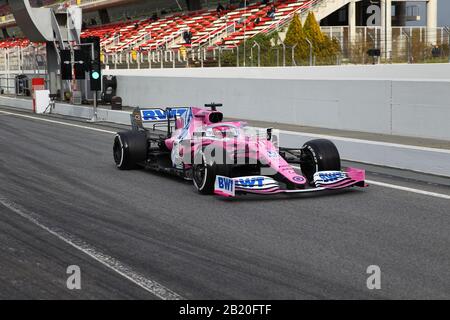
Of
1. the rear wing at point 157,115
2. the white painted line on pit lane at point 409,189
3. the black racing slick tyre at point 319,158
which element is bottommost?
the white painted line on pit lane at point 409,189

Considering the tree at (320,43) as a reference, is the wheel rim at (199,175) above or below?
below

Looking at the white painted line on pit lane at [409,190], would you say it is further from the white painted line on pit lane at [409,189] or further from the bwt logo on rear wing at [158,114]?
the bwt logo on rear wing at [158,114]

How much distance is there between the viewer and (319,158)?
10.2 metres

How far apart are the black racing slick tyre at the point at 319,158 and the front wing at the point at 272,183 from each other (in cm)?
36

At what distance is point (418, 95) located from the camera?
1388 cm

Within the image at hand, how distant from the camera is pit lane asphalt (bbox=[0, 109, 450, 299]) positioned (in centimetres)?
586

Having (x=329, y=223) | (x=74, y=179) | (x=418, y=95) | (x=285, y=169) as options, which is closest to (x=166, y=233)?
(x=329, y=223)

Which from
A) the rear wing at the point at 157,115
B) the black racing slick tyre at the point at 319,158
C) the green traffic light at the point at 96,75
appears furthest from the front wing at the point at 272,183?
the green traffic light at the point at 96,75

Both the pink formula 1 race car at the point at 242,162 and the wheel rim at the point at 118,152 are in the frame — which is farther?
the wheel rim at the point at 118,152

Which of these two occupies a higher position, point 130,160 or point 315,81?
point 315,81

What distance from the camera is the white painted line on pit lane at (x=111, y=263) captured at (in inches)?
225

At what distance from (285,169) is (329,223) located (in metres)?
1.57

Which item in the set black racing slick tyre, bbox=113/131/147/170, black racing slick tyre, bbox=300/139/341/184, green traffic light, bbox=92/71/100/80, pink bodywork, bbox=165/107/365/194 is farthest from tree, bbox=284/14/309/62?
black racing slick tyre, bbox=300/139/341/184
